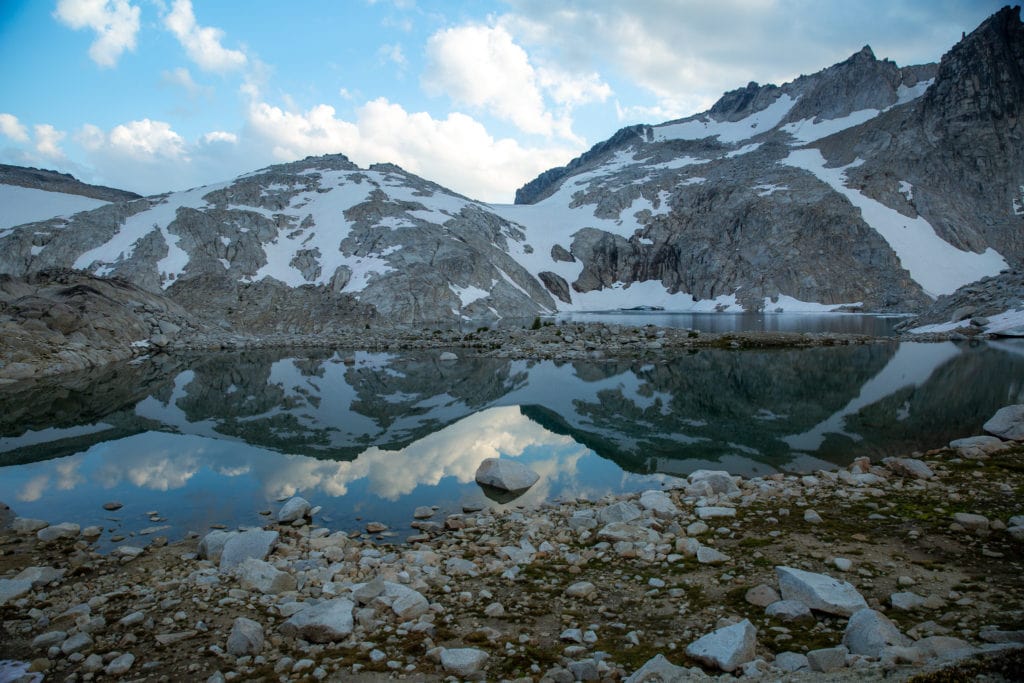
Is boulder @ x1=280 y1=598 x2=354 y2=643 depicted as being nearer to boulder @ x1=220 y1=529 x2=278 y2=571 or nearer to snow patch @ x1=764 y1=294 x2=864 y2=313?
boulder @ x1=220 y1=529 x2=278 y2=571

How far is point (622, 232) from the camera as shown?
426 ft

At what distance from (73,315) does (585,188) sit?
13806cm

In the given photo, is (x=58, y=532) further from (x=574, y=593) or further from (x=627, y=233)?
(x=627, y=233)

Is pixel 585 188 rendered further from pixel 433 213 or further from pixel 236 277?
pixel 236 277

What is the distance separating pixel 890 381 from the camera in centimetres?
2544

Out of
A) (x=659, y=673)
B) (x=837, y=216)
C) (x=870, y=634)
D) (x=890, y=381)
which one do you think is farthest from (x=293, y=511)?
(x=837, y=216)

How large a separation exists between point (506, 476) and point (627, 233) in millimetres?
123697

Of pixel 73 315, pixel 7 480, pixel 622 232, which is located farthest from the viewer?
pixel 622 232

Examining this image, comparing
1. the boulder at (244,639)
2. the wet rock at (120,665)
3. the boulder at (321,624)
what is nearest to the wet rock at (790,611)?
the boulder at (321,624)

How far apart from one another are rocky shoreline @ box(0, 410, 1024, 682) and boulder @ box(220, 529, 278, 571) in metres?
0.03

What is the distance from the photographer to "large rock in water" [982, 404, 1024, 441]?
13.3 m

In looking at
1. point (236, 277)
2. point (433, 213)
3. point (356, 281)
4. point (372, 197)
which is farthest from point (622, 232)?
point (236, 277)

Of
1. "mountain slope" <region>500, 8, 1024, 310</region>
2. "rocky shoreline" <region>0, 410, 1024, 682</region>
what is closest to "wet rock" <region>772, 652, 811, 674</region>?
"rocky shoreline" <region>0, 410, 1024, 682</region>

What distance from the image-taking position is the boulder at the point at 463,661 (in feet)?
16.4
